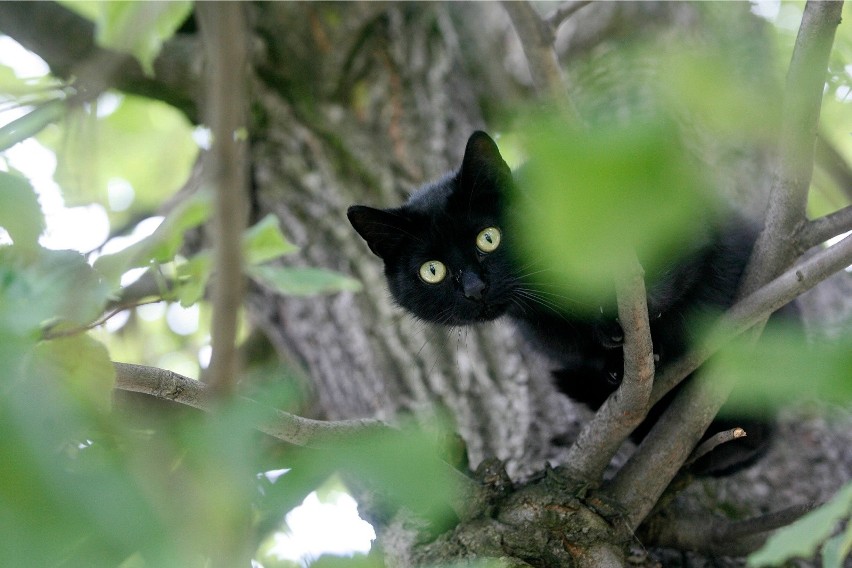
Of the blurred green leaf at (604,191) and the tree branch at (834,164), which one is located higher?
the tree branch at (834,164)

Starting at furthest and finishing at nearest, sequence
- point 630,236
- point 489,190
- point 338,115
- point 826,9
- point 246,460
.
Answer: point 338,115 < point 489,190 < point 826,9 < point 246,460 < point 630,236

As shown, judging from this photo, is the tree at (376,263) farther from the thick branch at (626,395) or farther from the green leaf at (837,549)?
the green leaf at (837,549)

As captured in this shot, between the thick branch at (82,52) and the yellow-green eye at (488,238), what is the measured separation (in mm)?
1219

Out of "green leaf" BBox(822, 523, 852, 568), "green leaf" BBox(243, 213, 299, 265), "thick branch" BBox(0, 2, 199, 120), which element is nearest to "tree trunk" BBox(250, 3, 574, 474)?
"thick branch" BBox(0, 2, 199, 120)

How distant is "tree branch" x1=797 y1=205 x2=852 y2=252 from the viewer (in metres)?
1.54

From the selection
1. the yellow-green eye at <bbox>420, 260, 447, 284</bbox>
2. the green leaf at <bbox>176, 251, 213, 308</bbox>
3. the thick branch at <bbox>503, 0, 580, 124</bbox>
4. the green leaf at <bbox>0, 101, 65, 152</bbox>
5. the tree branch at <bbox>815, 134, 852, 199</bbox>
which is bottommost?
the tree branch at <bbox>815, 134, 852, 199</bbox>

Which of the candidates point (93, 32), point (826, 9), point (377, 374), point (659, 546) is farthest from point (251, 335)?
point (826, 9)

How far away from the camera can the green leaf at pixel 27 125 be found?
1046mm

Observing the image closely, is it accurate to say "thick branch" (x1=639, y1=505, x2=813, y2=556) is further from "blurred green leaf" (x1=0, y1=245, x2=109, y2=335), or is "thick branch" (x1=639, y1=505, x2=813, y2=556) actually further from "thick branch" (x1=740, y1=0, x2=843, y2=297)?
"blurred green leaf" (x1=0, y1=245, x2=109, y2=335)

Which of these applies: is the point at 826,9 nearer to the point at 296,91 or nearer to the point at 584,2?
the point at 584,2

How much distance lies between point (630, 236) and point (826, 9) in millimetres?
1170

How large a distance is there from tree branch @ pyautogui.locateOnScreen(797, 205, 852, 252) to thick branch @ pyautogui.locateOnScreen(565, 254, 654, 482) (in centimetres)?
44

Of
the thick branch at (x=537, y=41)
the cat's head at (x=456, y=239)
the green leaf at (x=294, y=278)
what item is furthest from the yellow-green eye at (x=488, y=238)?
the green leaf at (x=294, y=278)

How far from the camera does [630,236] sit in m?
0.42
